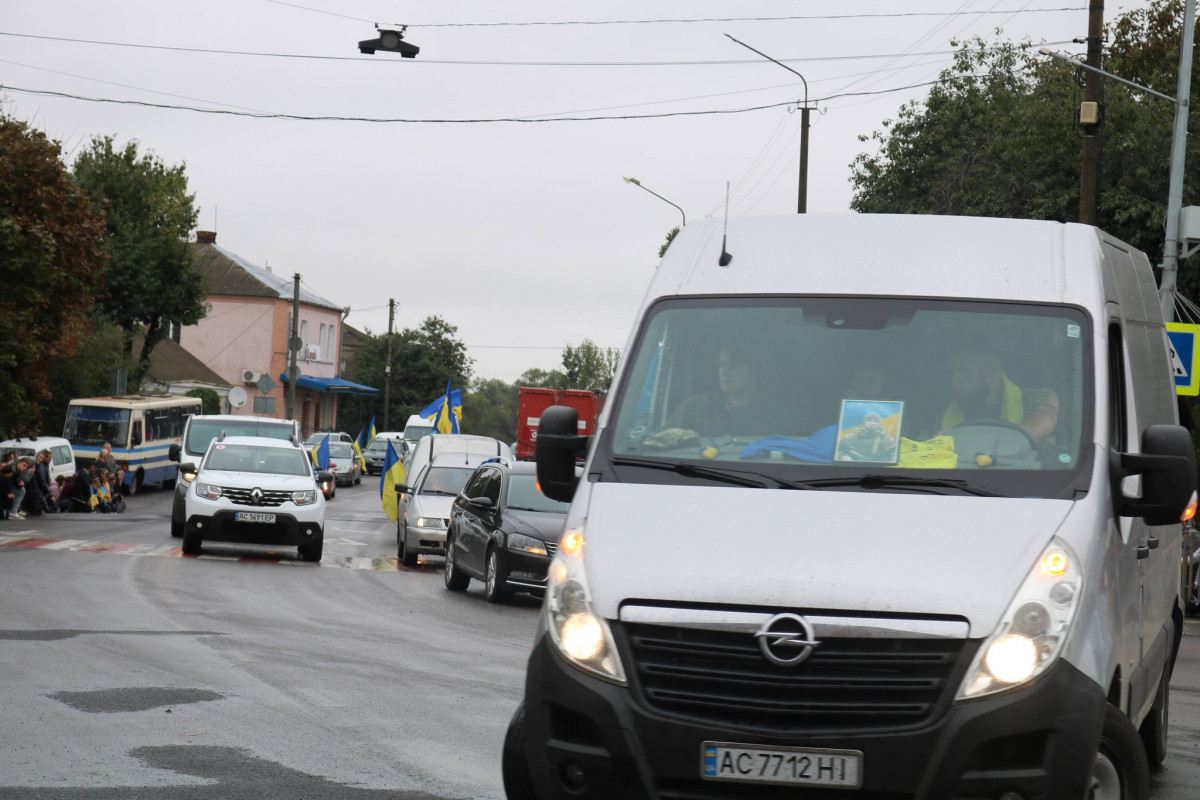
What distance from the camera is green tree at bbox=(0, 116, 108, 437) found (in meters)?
29.5

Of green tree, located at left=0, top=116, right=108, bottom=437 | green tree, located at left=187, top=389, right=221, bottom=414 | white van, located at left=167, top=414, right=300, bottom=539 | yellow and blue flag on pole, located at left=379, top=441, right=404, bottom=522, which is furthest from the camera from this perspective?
green tree, located at left=187, top=389, right=221, bottom=414

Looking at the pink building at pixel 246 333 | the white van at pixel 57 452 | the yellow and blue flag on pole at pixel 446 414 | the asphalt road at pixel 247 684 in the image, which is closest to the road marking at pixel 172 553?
the asphalt road at pixel 247 684

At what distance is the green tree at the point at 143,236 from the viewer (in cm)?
5522

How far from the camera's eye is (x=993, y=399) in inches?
233

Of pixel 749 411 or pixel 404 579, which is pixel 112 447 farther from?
pixel 749 411

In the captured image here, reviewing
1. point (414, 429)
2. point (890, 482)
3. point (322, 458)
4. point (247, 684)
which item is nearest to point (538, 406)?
point (322, 458)

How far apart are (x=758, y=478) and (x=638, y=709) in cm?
101

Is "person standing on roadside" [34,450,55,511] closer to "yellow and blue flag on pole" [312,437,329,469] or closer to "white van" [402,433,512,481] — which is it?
"white van" [402,433,512,481]

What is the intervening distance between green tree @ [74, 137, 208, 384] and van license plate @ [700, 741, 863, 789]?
52.3m

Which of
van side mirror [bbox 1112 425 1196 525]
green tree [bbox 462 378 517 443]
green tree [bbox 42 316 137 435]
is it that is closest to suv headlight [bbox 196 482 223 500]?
van side mirror [bbox 1112 425 1196 525]

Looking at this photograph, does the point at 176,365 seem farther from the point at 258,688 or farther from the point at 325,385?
the point at 258,688

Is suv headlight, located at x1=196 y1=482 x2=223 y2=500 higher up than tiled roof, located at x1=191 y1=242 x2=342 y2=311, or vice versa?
tiled roof, located at x1=191 y1=242 x2=342 y2=311

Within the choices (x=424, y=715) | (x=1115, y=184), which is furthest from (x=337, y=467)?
(x=424, y=715)

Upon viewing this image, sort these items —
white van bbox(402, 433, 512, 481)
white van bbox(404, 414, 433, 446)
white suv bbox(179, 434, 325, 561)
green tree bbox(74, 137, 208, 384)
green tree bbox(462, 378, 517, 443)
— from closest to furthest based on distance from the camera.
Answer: white suv bbox(179, 434, 325, 561), white van bbox(402, 433, 512, 481), green tree bbox(74, 137, 208, 384), white van bbox(404, 414, 433, 446), green tree bbox(462, 378, 517, 443)
